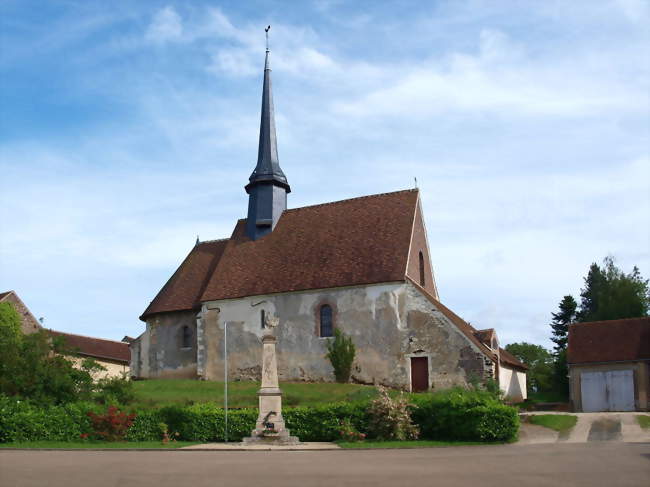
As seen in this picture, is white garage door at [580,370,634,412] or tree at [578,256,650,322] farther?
tree at [578,256,650,322]

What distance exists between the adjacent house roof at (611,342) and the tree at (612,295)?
12102 millimetres

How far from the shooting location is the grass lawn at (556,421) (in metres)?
22.5

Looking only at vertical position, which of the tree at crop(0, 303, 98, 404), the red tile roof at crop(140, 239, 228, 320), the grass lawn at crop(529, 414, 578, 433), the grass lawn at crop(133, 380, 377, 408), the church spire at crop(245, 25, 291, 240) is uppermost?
the church spire at crop(245, 25, 291, 240)

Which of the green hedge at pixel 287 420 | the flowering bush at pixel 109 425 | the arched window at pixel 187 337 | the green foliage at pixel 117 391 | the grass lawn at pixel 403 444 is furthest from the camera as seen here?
the arched window at pixel 187 337

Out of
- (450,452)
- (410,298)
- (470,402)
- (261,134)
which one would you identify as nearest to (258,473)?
(450,452)

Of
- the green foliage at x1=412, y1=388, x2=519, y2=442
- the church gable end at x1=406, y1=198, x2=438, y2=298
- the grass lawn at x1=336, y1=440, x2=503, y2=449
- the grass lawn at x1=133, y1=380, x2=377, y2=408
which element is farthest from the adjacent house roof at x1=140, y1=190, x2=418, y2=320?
the grass lawn at x1=336, y1=440, x2=503, y2=449

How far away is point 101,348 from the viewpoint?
2293 inches

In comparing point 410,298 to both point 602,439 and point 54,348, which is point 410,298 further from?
point 54,348

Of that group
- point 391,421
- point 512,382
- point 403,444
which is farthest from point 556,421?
point 512,382

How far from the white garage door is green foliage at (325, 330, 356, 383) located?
41.6 feet

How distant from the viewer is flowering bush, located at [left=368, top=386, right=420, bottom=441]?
2061 cm

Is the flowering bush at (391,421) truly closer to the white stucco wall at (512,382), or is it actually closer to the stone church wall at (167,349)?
the white stucco wall at (512,382)

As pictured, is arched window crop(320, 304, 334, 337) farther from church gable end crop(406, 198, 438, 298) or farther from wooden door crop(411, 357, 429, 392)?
wooden door crop(411, 357, 429, 392)

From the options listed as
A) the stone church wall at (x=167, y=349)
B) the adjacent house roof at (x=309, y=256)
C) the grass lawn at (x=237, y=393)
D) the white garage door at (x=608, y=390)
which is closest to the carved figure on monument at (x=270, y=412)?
the grass lawn at (x=237, y=393)
